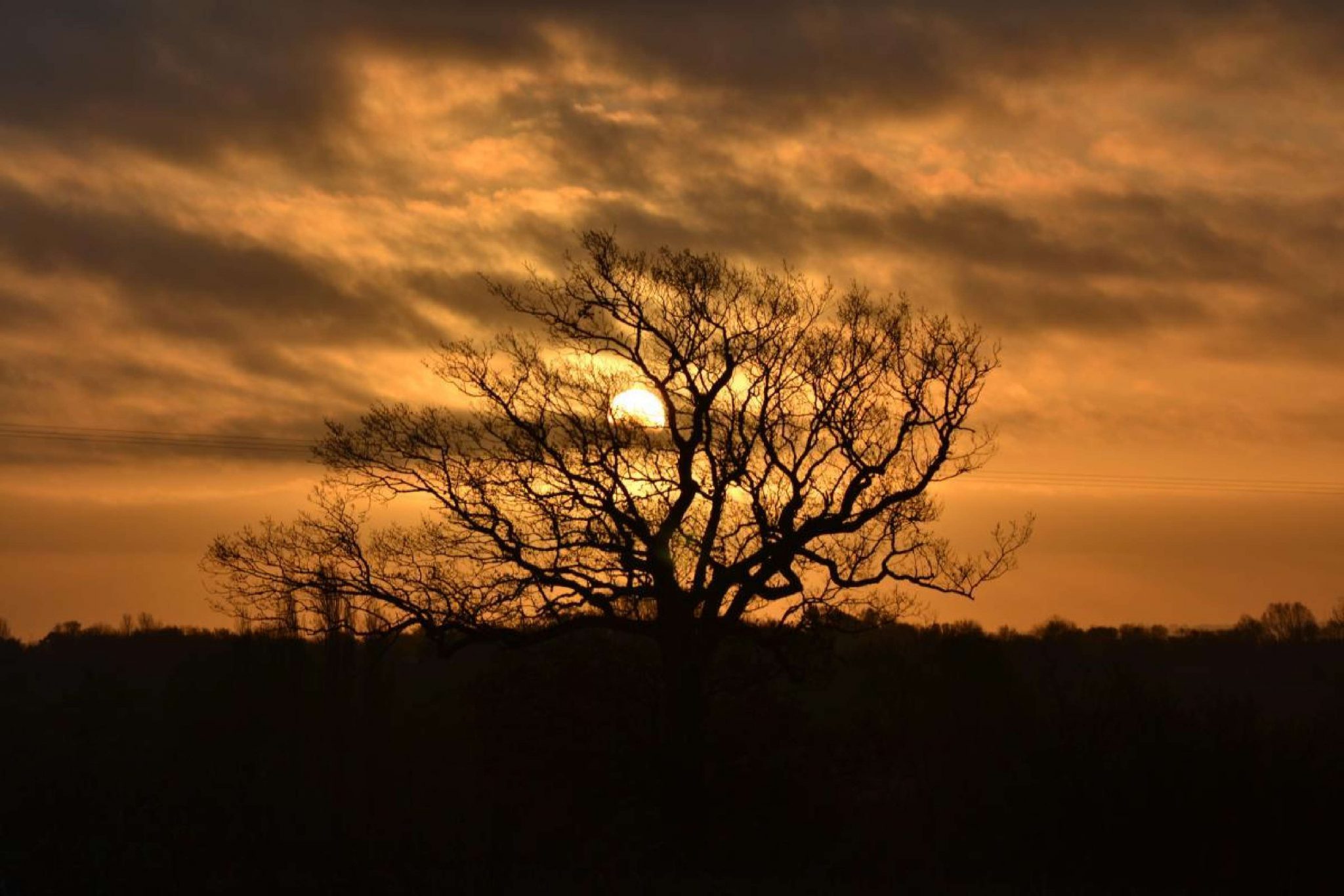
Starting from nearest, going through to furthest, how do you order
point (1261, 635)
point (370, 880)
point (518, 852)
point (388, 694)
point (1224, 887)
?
point (370, 880), point (1224, 887), point (518, 852), point (388, 694), point (1261, 635)

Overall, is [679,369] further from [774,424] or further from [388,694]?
[388,694]

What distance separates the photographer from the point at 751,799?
26688 millimetres

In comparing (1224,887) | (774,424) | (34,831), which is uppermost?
(774,424)

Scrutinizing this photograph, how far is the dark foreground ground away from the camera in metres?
22.7

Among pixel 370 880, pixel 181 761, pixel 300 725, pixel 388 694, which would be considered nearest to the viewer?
Result: pixel 370 880

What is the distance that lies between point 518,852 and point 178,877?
6059mm

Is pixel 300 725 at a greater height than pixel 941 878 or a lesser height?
greater

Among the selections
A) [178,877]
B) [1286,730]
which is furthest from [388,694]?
[1286,730]

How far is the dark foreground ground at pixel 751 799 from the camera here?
2266 centimetres

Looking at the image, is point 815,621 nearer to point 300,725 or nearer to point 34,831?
point 34,831

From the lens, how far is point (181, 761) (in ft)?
121

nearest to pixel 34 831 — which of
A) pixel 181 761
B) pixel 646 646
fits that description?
pixel 181 761

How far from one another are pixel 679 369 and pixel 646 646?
596cm

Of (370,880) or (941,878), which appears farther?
(941,878)
